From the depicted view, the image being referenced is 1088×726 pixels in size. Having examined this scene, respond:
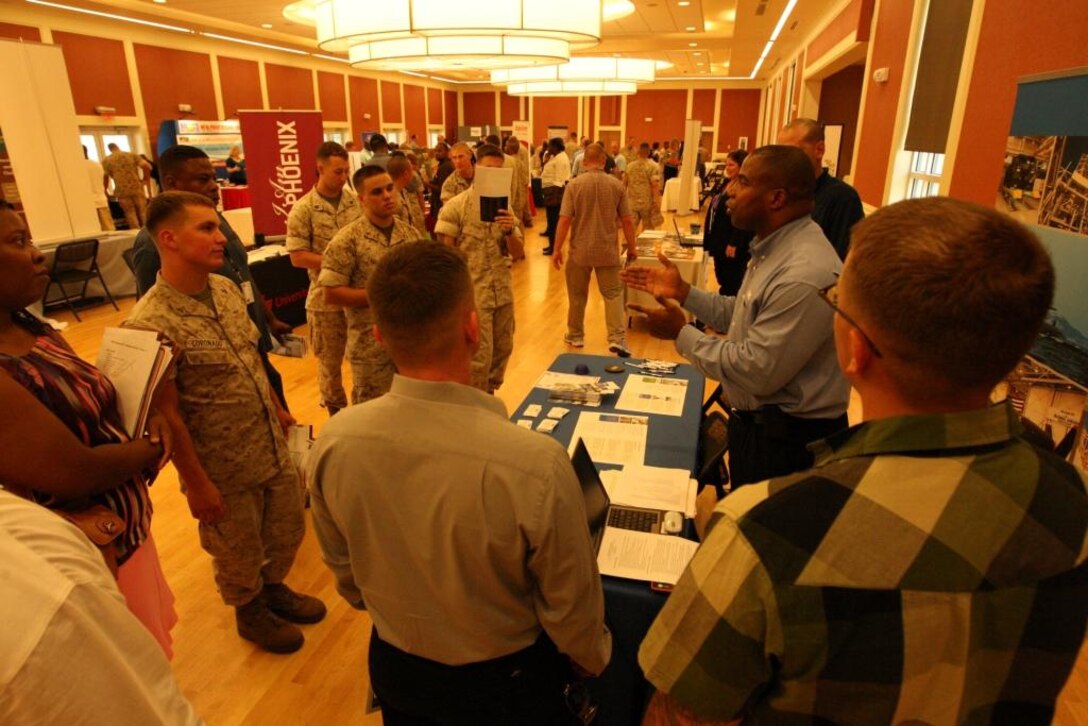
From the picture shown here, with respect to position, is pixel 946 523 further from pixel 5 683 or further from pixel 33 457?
pixel 33 457

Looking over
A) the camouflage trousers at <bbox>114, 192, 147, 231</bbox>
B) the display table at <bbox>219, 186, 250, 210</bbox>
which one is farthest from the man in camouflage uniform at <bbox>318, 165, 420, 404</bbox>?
the camouflage trousers at <bbox>114, 192, 147, 231</bbox>

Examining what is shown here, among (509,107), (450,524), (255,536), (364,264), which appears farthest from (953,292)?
(509,107)

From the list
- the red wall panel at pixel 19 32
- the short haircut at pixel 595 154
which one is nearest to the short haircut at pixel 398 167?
the short haircut at pixel 595 154

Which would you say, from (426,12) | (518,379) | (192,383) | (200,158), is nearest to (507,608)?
(192,383)

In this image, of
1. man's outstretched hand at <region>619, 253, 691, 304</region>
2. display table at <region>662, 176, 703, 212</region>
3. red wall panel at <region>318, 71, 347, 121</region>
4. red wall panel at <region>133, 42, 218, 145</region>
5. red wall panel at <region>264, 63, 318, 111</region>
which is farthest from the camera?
red wall panel at <region>318, 71, 347, 121</region>

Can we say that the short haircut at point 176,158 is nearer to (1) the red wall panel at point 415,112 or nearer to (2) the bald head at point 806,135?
(2) the bald head at point 806,135

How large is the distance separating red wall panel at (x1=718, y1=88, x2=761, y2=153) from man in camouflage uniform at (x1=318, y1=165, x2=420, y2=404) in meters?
22.0

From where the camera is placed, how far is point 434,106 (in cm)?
2414

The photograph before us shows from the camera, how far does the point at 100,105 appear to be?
468 inches

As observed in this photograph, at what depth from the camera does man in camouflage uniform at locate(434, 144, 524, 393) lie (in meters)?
4.25

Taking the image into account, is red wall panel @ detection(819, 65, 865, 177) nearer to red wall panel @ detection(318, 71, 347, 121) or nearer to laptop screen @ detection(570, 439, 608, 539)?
laptop screen @ detection(570, 439, 608, 539)

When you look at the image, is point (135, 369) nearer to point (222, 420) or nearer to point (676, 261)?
point (222, 420)

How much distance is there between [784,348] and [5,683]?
1884mm

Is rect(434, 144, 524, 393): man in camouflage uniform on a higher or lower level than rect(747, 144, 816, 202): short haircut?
lower
